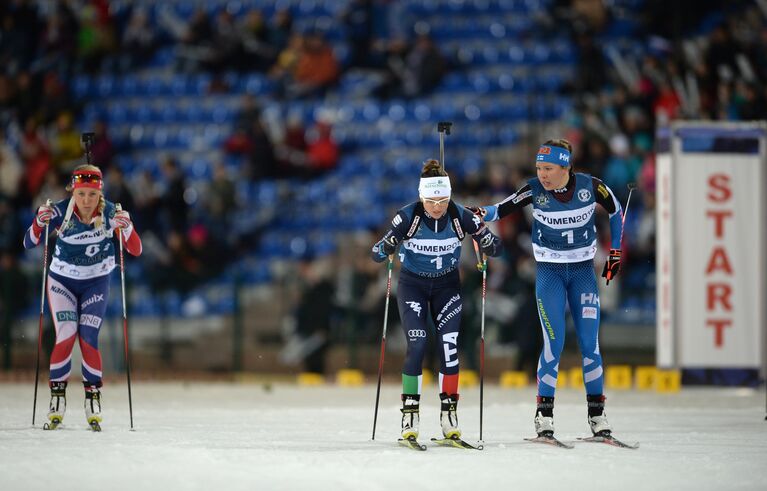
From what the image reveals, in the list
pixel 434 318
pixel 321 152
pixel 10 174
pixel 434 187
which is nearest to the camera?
pixel 434 187

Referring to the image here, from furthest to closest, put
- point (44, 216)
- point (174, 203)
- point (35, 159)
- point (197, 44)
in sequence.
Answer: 1. point (197, 44)
2. point (35, 159)
3. point (174, 203)
4. point (44, 216)

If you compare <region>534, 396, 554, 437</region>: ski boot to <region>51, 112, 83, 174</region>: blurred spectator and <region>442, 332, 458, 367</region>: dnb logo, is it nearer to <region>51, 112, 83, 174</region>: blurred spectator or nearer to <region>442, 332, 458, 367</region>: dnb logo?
<region>442, 332, 458, 367</region>: dnb logo

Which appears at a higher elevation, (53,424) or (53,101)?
(53,101)

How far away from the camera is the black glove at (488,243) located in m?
10.1

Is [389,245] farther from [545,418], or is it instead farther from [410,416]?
[545,418]

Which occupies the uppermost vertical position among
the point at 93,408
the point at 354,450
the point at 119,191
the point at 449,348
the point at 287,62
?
the point at 287,62

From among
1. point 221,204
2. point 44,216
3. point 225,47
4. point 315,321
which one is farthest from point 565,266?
point 225,47

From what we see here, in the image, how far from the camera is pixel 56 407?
1091cm

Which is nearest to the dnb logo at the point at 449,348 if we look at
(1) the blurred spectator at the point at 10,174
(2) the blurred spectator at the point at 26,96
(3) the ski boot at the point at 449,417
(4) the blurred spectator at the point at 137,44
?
(3) the ski boot at the point at 449,417

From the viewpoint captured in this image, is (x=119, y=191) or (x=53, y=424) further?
(x=119, y=191)

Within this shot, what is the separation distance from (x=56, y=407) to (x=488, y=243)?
12.9 feet

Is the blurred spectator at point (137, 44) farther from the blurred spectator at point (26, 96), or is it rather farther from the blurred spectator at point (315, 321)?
the blurred spectator at point (315, 321)

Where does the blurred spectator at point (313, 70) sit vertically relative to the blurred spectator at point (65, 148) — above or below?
above

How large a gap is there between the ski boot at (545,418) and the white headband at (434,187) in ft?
6.09
